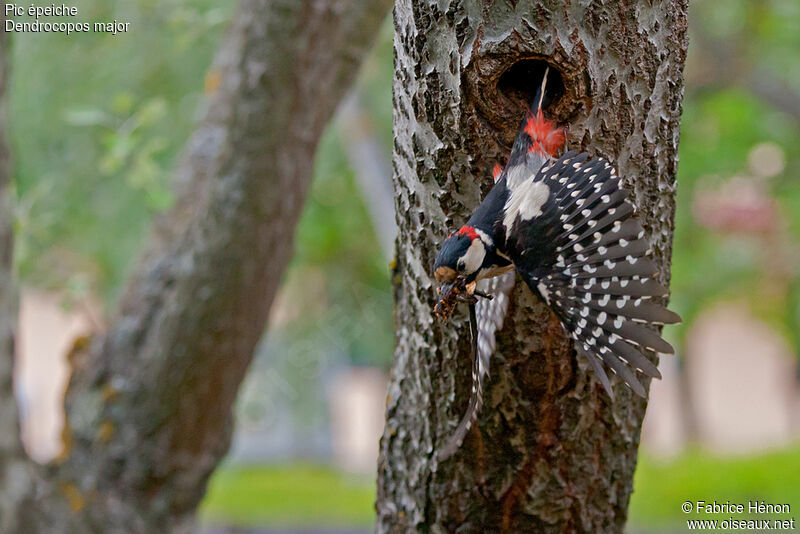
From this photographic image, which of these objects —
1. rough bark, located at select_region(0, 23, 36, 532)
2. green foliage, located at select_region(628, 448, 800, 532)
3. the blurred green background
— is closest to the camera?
rough bark, located at select_region(0, 23, 36, 532)

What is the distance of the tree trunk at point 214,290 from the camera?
3012 mm

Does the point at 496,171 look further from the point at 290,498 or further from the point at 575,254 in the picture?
the point at 290,498

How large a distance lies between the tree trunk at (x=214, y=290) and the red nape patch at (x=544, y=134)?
1.41 metres

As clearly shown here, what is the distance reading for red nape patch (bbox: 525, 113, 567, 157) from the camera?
5.93 feet

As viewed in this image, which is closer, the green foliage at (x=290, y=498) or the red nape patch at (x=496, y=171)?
the red nape patch at (x=496, y=171)

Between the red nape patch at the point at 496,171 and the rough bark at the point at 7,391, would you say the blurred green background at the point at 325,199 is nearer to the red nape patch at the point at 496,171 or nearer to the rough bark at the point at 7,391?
the rough bark at the point at 7,391

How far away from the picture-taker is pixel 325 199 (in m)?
8.57

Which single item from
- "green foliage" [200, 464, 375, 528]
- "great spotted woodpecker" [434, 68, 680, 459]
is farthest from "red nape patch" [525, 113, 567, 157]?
"green foliage" [200, 464, 375, 528]

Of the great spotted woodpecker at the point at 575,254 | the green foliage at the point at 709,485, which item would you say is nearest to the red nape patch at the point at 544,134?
the great spotted woodpecker at the point at 575,254

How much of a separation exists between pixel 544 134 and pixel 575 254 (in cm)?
29

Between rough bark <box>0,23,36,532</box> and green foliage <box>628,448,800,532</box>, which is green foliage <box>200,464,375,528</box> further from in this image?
rough bark <box>0,23,36,532</box>

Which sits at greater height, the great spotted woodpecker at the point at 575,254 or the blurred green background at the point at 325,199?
the blurred green background at the point at 325,199

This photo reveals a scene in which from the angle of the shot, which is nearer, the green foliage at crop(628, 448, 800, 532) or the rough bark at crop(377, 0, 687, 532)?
the rough bark at crop(377, 0, 687, 532)
